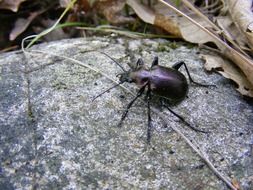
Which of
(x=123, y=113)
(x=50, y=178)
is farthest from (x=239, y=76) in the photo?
(x=50, y=178)

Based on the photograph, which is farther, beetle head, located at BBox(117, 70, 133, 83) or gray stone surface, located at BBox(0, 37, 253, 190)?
beetle head, located at BBox(117, 70, 133, 83)

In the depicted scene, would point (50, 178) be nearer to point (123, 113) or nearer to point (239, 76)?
point (123, 113)

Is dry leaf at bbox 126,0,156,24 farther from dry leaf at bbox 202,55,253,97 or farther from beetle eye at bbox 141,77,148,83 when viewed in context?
beetle eye at bbox 141,77,148,83

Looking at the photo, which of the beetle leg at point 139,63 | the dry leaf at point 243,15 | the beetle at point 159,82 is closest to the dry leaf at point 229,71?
the dry leaf at point 243,15

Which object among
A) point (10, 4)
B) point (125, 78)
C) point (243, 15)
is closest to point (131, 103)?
point (125, 78)

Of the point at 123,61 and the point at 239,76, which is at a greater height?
the point at 239,76

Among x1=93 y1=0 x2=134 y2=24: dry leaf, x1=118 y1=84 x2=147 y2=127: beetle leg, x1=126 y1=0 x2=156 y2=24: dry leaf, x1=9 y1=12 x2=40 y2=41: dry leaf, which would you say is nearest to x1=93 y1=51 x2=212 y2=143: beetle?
x1=118 y1=84 x2=147 y2=127: beetle leg

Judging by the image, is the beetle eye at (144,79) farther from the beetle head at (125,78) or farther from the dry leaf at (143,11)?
the dry leaf at (143,11)

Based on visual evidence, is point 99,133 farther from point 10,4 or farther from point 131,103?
point 10,4
